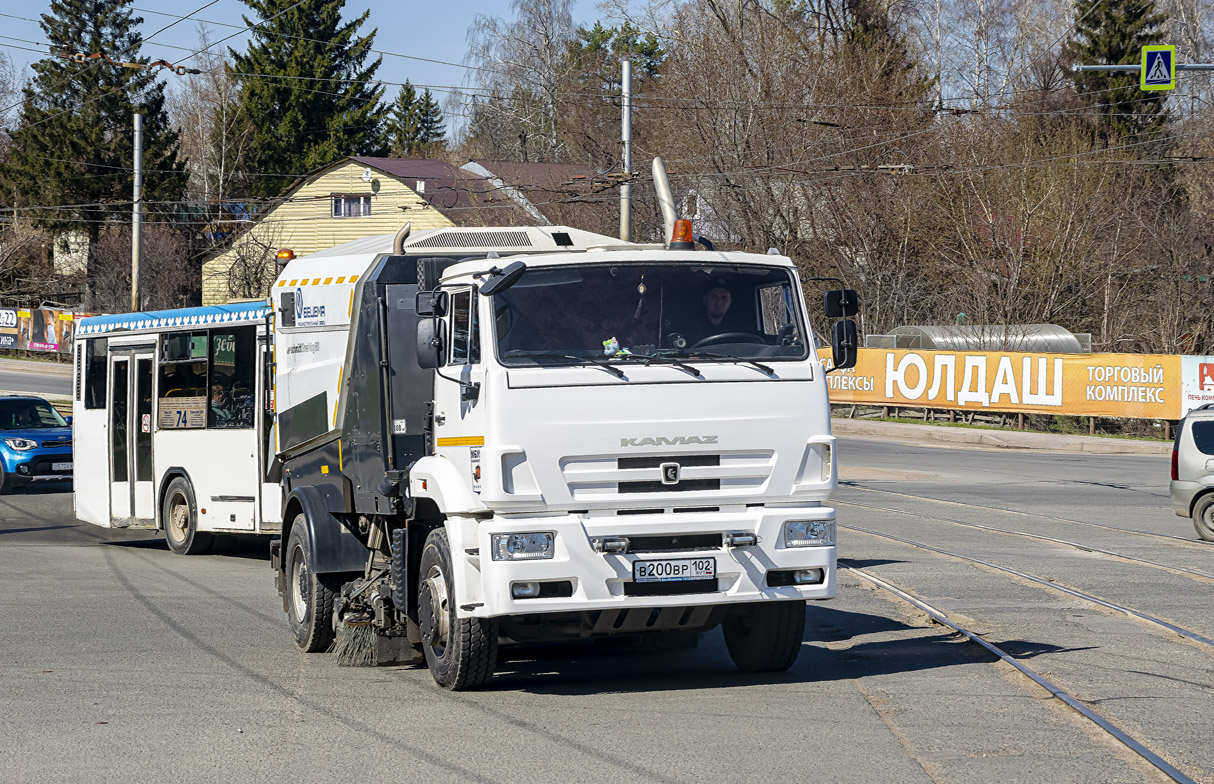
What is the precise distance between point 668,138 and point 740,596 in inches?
1640

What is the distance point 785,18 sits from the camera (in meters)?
50.7

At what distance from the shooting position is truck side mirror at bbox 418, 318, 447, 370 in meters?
8.02

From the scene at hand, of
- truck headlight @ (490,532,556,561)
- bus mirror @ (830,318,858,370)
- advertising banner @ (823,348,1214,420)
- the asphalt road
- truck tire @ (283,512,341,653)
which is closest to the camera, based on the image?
the asphalt road

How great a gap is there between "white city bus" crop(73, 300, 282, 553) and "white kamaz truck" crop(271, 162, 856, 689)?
22.5 ft

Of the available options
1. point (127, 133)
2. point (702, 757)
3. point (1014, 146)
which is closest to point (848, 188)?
point (1014, 146)

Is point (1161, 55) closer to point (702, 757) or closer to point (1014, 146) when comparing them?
point (702, 757)

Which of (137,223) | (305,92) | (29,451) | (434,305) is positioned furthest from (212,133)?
(434,305)

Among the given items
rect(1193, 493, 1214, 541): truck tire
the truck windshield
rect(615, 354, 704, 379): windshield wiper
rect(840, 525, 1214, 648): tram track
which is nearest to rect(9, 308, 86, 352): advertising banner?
rect(840, 525, 1214, 648): tram track

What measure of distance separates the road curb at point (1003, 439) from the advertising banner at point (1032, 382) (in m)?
1.21

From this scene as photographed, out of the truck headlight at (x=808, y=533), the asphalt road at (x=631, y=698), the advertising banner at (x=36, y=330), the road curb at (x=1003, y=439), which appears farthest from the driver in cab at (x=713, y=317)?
the advertising banner at (x=36, y=330)

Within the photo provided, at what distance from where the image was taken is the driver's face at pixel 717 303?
8.00 m

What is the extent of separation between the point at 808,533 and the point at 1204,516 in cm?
1116

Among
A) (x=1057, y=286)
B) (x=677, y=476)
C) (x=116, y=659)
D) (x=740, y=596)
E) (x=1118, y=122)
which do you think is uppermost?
(x=1118, y=122)

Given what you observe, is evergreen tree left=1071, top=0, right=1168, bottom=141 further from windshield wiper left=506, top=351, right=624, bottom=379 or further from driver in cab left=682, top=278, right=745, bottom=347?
windshield wiper left=506, top=351, right=624, bottom=379
